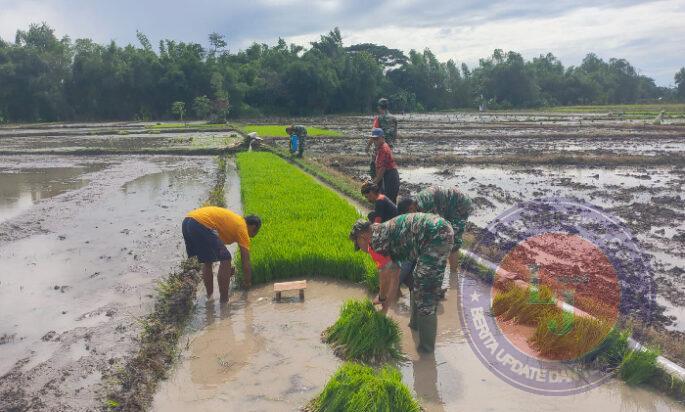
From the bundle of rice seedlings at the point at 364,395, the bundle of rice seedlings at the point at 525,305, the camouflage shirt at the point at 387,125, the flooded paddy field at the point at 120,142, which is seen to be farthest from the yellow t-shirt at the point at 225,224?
the flooded paddy field at the point at 120,142

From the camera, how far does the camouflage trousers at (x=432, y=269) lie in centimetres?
394

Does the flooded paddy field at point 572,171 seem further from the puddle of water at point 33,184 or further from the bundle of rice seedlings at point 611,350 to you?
the puddle of water at point 33,184

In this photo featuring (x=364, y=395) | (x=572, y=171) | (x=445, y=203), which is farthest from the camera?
(x=572, y=171)

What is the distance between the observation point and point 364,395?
3232 mm

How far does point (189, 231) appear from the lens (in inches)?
207

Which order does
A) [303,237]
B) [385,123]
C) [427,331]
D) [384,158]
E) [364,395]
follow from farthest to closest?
[385,123]
[384,158]
[303,237]
[427,331]
[364,395]

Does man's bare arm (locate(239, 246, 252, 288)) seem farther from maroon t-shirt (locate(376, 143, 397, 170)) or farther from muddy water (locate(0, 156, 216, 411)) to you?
maroon t-shirt (locate(376, 143, 397, 170))

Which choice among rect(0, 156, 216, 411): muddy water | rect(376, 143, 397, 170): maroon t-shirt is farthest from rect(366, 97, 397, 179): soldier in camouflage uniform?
rect(0, 156, 216, 411): muddy water

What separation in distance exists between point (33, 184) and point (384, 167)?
449 inches

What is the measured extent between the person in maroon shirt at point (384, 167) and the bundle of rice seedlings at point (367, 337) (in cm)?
299

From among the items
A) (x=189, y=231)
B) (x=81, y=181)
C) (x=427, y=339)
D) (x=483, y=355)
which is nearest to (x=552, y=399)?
(x=483, y=355)

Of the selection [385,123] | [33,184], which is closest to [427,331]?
[385,123]

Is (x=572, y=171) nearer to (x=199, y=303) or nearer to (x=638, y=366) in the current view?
(x=638, y=366)

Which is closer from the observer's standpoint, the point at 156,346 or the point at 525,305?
the point at 156,346
